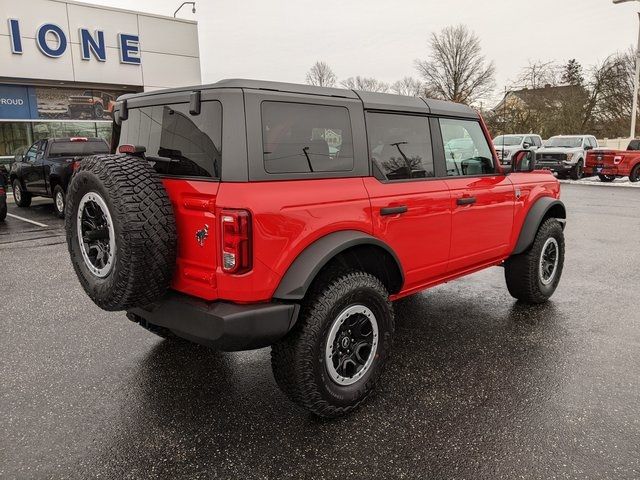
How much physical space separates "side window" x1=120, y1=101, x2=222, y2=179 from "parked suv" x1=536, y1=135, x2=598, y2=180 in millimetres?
19558

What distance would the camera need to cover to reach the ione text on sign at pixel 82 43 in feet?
47.8

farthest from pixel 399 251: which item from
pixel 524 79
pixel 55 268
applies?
pixel 524 79

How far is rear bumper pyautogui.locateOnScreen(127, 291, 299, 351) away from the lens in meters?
2.45

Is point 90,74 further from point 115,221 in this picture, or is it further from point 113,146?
point 115,221

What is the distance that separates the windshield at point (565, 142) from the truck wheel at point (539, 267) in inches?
714

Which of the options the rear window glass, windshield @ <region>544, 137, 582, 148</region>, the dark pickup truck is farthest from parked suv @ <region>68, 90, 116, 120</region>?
windshield @ <region>544, 137, 582, 148</region>

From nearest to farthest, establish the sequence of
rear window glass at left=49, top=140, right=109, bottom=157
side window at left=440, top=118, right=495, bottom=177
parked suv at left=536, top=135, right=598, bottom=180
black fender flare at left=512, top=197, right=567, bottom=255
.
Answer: side window at left=440, top=118, right=495, bottom=177 < black fender flare at left=512, top=197, right=567, bottom=255 < rear window glass at left=49, top=140, right=109, bottom=157 < parked suv at left=536, top=135, right=598, bottom=180

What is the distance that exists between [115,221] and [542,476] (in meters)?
2.48

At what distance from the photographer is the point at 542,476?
2311 mm

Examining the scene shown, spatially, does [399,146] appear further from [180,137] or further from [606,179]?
[606,179]

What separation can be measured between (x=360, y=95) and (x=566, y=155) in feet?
63.4

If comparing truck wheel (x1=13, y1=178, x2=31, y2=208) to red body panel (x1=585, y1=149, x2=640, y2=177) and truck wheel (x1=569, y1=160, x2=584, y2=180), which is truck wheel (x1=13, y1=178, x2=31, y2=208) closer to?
red body panel (x1=585, y1=149, x2=640, y2=177)

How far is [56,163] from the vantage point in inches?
407

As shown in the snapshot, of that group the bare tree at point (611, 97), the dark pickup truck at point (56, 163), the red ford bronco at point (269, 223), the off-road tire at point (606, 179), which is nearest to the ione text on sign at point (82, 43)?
the dark pickup truck at point (56, 163)
